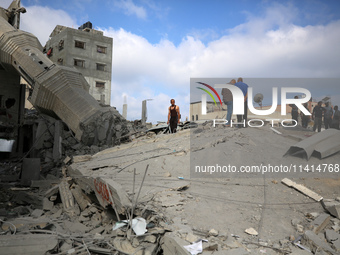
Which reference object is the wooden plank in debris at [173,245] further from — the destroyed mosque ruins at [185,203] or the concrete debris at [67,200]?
the concrete debris at [67,200]

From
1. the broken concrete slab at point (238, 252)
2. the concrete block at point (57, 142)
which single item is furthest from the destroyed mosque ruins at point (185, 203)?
the concrete block at point (57, 142)

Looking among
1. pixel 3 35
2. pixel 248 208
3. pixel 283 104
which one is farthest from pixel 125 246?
pixel 3 35

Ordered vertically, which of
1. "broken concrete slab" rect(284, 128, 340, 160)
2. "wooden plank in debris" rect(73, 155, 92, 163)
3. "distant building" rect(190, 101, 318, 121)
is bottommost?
"wooden plank in debris" rect(73, 155, 92, 163)

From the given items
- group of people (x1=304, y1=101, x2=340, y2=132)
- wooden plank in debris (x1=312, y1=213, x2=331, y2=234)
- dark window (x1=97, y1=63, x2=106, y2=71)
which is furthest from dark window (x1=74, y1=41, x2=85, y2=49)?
wooden plank in debris (x1=312, y1=213, x2=331, y2=234)

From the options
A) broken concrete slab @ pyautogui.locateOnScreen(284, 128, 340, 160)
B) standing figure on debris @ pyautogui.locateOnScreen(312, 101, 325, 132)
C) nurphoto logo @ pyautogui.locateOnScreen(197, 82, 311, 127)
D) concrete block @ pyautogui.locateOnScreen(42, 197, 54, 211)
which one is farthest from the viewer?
standing figure on debris @ pyautogui.locateOnScreen(312, 101, 325, 132)

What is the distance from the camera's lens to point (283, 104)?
7.03 meters

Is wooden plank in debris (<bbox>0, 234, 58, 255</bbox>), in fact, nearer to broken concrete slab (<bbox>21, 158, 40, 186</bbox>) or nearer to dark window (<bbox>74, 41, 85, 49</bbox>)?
broken concrete slab (<bbox>21, 158, 40, 186</bbox>)

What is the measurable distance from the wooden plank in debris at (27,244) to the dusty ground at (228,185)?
1511 mm

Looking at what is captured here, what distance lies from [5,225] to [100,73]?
27405mm

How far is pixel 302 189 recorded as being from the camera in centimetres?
514

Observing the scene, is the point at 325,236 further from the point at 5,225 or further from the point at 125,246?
the point at 5,225

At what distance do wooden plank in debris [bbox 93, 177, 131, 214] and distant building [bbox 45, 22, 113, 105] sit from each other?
2513 centimetres

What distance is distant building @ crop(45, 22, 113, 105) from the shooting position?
29.2 metres

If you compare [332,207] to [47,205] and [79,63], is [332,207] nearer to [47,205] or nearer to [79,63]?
[47,205]
